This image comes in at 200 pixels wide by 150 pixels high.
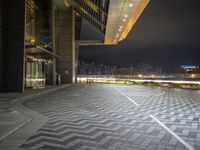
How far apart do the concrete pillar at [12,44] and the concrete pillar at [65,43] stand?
24.1 meters

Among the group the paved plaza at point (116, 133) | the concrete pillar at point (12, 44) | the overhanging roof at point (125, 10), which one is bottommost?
the paved plaza at point (116, 133)

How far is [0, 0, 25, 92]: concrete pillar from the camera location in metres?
20.6

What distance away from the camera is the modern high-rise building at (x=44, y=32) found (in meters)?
20.7

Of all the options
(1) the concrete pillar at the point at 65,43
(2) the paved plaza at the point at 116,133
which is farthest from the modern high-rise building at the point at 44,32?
(2) the paved plaza at the point at 116,133

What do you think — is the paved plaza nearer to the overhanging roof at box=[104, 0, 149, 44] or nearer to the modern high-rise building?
the modern high-rise building

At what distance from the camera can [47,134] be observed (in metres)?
7.18

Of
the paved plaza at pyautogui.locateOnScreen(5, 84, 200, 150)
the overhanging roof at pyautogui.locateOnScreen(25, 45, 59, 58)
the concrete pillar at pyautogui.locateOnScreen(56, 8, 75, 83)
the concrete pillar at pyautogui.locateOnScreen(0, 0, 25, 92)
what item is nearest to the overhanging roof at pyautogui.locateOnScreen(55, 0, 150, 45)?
the concrete pillar at pyautogui.locateOnScreen(56, 8, 75, 83)

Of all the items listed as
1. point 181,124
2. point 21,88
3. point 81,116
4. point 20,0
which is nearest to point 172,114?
point 181,124

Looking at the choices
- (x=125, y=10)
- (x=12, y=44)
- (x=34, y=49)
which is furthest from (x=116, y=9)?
(x=12, y=44)

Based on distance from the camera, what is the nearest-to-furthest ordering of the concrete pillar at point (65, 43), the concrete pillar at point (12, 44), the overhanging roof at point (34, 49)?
the concrete pillar at point (12, 44)
the overhanging roof at point (34, 49)
the concrete pillar at point (65, 43)

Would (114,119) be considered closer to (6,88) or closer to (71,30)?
(6,88)

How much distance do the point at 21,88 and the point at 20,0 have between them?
6288mm

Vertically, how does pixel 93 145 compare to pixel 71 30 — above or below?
below

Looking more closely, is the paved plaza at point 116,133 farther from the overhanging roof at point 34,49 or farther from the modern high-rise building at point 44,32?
the overhanging roof at point 34,49
